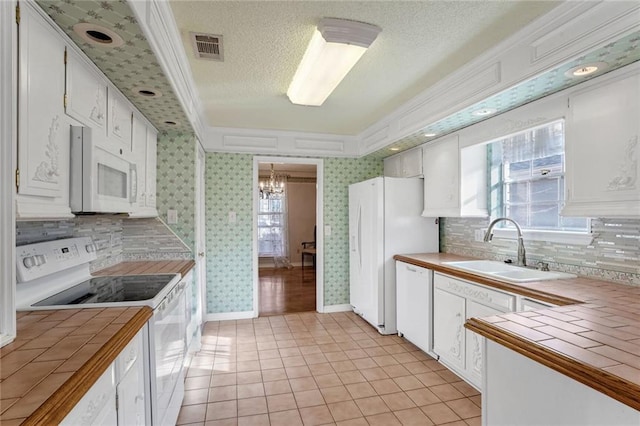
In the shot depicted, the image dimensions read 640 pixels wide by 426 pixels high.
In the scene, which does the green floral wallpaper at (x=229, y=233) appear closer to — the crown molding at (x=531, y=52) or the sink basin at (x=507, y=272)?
the crown molding at (x=531, y=52)

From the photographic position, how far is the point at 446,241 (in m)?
3.66

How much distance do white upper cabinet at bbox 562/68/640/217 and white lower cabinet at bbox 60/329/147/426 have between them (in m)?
2.42

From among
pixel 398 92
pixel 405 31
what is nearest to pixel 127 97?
pixel 405 31

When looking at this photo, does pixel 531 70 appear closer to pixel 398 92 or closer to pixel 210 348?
pixel 398 92

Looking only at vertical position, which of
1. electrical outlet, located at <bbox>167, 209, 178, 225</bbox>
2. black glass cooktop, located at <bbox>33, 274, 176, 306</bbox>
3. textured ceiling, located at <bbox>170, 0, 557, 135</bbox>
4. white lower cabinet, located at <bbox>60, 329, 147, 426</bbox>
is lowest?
white lower cabinet, located at <bbox>60, 329, 147, 426</bbox>

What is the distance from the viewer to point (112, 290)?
6.12 ft

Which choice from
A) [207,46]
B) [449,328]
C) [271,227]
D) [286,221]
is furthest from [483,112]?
[271,227]

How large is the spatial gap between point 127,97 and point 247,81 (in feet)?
2.90

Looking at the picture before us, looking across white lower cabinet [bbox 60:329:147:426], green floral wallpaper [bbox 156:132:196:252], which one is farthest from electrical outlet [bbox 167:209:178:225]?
white lower cabinet [bbox 60:329:147:426]

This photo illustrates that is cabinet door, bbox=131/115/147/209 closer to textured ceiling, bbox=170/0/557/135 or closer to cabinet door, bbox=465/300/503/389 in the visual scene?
textured ceiling, bbox=170/0/557/135

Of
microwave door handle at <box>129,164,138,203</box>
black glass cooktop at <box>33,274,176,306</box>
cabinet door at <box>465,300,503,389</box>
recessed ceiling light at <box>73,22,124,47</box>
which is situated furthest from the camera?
cabinet door at <box>465,300,503,389</box>

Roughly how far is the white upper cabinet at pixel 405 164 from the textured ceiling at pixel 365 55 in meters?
0.78

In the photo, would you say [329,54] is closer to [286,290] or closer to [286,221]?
[286,290]

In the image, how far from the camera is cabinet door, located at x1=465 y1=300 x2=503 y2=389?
7.68ft
